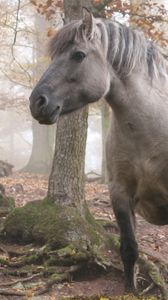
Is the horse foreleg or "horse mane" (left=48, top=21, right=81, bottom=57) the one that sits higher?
"horse mane" (left=48, top=21, right=81, bottom=57)

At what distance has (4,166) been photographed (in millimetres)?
16219

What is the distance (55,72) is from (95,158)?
170ft

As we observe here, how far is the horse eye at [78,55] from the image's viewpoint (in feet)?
13.4

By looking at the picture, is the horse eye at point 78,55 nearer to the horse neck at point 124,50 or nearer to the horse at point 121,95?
the horse at point 121,95

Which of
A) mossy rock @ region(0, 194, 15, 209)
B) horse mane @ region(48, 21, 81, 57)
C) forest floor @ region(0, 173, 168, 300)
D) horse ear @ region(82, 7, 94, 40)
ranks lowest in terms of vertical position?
forest floor @ region(0, 173, 168, 300)

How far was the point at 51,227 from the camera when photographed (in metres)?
5.98

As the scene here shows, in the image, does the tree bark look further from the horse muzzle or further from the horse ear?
the horse muzzle

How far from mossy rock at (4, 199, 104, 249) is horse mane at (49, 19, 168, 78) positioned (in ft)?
7.93

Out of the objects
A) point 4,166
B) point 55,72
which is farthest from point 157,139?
point 4,166

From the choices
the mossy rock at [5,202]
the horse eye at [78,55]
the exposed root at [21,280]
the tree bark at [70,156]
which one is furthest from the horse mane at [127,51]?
the mossy rock at [5,202]

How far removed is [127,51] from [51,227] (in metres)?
2.74

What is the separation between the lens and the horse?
4.02 metres

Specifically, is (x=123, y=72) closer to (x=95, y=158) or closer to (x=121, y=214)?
(x=121, y=214)

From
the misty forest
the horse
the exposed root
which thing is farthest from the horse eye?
the exposed root
